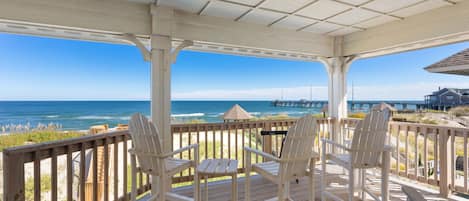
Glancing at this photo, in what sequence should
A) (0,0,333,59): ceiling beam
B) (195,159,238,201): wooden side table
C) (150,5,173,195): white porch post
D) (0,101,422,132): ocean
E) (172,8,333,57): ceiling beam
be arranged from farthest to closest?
(0,101,422,132): ocean → (172,8,333,57): ceiling beam → (150,5,173,195): white porch post → (0,0,333,59): ceiling beam → (195,159,238,201): wooden side table

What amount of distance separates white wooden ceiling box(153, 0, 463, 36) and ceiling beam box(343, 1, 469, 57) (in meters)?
0.12

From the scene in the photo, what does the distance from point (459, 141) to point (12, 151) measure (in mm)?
5133

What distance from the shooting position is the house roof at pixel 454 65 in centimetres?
316

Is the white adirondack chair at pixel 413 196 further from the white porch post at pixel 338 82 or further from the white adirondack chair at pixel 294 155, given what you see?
the white porch post at pixel 338 82

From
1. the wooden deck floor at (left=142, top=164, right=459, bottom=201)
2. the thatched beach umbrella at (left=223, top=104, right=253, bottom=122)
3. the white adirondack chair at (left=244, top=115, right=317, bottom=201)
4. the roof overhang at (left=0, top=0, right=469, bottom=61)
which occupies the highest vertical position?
the roof overhang at (left=0, top=0, right=469, bottom=61)

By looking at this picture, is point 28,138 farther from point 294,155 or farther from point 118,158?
point 294,155

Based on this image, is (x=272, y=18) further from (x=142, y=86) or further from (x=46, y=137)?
(x=142, y=86)

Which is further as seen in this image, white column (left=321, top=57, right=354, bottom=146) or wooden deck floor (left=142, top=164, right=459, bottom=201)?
white column (left=321, top=57, right=354, bottom=146)

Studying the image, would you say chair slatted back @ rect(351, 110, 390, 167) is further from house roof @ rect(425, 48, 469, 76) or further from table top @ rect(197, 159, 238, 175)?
house roof @ rect(425, 48, 469, 76)

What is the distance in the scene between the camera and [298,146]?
2271 mm

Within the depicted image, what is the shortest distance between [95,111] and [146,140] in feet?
74.2

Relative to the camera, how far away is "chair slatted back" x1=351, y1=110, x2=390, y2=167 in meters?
2.58

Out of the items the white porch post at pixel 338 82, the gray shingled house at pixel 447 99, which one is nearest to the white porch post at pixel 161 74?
the white porch post at pixel 338 82

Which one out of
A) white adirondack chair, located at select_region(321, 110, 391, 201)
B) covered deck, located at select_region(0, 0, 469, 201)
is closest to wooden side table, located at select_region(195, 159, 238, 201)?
covered deck, located at select_region(0, 0, 469, 201)
